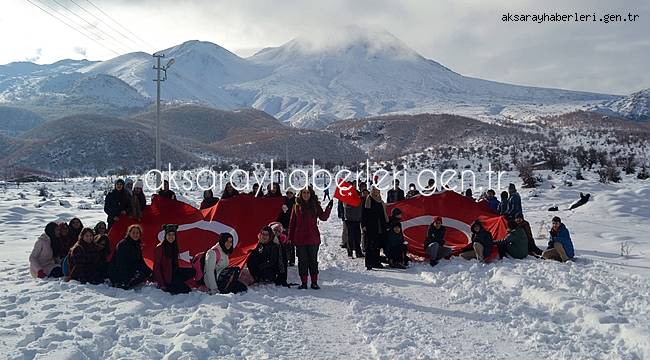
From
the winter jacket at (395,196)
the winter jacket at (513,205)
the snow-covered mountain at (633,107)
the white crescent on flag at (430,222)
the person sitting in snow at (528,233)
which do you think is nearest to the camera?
the person sitting in snow at (528,233)

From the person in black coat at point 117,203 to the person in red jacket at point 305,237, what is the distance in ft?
12.0

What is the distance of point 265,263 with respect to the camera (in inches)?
325

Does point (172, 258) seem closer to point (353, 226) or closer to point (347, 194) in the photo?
point (347, 194)

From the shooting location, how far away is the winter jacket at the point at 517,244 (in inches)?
392

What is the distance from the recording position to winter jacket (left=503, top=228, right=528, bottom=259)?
9.95 m

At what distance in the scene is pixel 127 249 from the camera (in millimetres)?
7875

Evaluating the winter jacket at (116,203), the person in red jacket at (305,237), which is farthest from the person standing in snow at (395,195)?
the winter jacket at (116,203)

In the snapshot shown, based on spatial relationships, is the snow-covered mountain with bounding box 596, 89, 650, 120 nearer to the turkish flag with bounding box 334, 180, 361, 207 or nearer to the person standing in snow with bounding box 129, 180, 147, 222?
the turkish flag with bounding box 334, 180, 361, 207

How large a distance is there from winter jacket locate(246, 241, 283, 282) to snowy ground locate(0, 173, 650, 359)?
22 centimetres

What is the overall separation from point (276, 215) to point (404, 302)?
144 inches

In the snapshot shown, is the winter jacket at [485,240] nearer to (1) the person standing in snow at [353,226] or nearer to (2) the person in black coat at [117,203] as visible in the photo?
(1) the person standing in snow at [353,226]

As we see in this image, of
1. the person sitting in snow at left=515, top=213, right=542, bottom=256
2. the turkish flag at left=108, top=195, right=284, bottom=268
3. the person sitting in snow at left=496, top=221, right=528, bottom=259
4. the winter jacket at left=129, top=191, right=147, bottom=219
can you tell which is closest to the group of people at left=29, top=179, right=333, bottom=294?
the turkish flag at left=108, top=195, right=284, bottom=268

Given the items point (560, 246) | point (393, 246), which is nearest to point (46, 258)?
point (393, 246)

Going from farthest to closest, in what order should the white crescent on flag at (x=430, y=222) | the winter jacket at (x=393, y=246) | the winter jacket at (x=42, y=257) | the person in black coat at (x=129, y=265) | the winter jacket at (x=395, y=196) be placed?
the winter jacket at (x=395, y=196) < the white crescent on flag at (x=430, y=222) < the winter jacket at (x=393, y=246) < the winter jacket at (x=42, y=257) < the person in black coat at (x=129, y=265)
